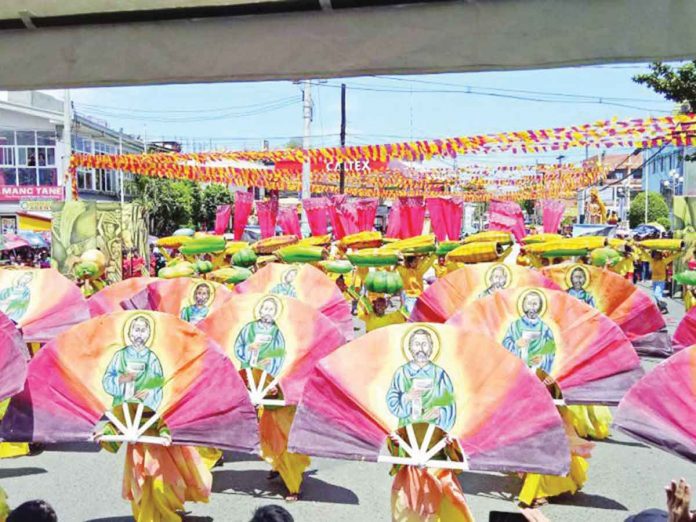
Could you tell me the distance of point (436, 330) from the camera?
4719 mm

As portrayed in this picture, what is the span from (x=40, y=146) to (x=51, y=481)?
27.7 metres

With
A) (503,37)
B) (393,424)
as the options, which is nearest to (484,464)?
(393,424)

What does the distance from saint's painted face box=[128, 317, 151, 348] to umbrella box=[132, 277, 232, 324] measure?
3150mm

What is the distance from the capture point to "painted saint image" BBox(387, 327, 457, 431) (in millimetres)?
4613

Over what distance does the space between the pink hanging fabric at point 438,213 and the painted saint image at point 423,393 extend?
13.0 m

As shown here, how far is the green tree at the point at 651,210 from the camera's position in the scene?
4300cm

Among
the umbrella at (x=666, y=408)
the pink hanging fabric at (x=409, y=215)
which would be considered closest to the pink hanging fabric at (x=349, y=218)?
the pink hanging fabric at (x=409, y=215)

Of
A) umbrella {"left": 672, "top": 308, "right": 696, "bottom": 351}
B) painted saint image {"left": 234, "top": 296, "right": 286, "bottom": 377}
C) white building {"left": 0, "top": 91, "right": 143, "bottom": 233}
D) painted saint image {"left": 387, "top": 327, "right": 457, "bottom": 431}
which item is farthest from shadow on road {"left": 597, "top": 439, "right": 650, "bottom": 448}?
white building {"left": 0, "top": 91, "right": 143, "bottom": 233}

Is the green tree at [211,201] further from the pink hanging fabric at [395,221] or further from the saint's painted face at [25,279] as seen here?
the saint's painted face at [25,279]

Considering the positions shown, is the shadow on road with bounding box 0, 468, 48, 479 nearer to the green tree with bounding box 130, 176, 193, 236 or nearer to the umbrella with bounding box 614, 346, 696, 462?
the umbrella with bounding box 614, 346, 696, 462

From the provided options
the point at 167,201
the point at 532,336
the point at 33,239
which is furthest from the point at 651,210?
the point at 532,336

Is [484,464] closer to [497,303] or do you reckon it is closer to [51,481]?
[497,303]

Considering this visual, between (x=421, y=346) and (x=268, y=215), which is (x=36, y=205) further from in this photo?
(x=421, y=346)

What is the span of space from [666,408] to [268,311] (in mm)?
3523
